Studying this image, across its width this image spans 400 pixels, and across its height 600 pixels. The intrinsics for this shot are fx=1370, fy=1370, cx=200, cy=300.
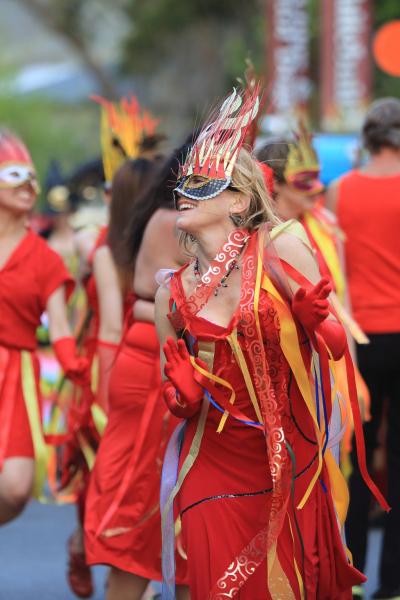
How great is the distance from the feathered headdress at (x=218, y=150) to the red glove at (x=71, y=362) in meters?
1.83

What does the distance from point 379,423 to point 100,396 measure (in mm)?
1345

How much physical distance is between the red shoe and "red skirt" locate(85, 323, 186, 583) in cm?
90

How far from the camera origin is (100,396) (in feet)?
21.8

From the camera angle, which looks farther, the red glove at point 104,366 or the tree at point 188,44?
the tree at point 188,44

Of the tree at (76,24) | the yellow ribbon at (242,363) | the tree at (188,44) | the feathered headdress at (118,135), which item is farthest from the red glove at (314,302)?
the tree at (76,24)

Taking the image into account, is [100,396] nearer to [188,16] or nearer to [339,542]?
[339,542]

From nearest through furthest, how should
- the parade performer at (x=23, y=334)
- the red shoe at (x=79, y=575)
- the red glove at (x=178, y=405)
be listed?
the red glove at (x=178, y=405) < the parade performer at (x=23, y=334) < the red shoe at (x=79, y=575)

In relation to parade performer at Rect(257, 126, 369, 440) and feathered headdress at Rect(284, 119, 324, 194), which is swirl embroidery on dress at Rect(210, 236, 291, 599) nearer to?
parade performer at Rect(257, 126, 369, 440)

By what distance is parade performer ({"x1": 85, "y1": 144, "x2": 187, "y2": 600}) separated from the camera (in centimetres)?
560

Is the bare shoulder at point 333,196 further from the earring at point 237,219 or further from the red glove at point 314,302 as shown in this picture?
the red glove at point 314,302

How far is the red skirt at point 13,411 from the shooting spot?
19.8ft

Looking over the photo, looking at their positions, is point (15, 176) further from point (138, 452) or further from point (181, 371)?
point (181, 371)

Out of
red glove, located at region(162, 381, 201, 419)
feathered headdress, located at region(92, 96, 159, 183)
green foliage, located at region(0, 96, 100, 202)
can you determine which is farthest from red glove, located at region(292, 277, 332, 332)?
green foliage, located at region(0, 96, 100, 202)

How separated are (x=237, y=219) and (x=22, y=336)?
207cm
